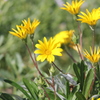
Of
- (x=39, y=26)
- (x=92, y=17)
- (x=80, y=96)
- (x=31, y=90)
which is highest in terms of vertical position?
(x=39, y=26)

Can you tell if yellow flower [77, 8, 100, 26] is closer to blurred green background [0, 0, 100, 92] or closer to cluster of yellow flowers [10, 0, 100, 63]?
cluster of yellow flowers [10, 0, 100, 63]

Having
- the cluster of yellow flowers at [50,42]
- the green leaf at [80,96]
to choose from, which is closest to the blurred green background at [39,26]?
the cluster of yellow flowers at [50,42]

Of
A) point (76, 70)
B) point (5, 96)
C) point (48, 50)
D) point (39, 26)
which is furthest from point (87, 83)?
point (39, 26)

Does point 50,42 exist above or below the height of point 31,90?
above

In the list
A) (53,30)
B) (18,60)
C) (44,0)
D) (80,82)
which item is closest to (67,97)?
(80,82)

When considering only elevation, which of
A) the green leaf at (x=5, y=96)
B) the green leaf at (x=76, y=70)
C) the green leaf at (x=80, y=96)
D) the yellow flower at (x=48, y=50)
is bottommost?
the green leaf at (x=80, y=96)

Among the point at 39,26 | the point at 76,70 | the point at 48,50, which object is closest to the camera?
the point at 48,50

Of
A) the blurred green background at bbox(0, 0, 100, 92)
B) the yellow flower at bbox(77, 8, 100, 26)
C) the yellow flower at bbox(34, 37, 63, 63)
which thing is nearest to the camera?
the yellow flower at bbox(34, 37, 63, 63)

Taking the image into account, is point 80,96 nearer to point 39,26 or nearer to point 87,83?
point 87,83

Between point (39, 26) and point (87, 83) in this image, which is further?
point (39, 26)

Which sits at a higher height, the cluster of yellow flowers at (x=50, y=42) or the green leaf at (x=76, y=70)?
the cluster of yellow flowers at (x=50, y=42)

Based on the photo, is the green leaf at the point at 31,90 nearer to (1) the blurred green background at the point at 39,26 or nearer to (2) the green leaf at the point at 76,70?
(2) the green leaf at the point at 76,70

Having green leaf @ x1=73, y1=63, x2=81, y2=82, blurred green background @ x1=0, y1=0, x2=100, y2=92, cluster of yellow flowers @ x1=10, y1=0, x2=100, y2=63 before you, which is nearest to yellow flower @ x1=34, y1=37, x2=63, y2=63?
cluster of yellow flowers @ x1=10, y1=0, x2=100, y2=63
